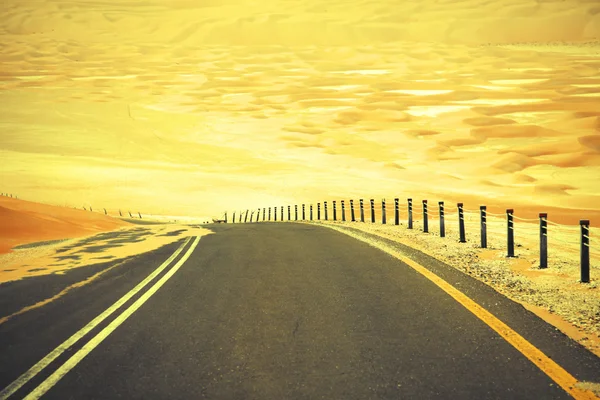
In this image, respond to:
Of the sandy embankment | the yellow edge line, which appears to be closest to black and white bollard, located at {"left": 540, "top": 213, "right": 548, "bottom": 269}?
the sandy embankment

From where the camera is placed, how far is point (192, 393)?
521 cm

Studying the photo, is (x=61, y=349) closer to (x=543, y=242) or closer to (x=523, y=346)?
(x=523, y=346)

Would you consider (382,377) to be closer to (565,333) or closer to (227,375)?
(227,375)

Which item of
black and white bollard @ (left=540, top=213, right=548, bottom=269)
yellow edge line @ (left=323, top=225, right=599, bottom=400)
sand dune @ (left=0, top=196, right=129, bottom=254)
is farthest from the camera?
sand dune @ (left=0, top=196, right=129, bottom=254)

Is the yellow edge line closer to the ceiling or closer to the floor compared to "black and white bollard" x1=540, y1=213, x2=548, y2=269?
closer to the floor

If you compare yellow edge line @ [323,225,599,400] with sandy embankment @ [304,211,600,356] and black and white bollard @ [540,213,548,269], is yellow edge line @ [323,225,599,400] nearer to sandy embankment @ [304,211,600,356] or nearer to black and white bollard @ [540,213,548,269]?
sandy embankment @ [304,211,600,356]

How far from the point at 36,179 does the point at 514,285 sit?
9623cm

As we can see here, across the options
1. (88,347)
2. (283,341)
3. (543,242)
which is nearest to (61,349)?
(88,347)

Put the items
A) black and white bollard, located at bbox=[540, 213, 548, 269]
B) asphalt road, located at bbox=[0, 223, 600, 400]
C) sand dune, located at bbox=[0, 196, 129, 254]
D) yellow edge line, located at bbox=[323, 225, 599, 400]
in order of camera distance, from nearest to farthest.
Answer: yellow edge line, located at bbox=[323, 225, 599, 400] < asphalt road, located at bbox=[0, 223, 600, 400] < black and white bollard, located at bbox=[540, 213, 548, 269] < sand dune, located at bbox=[0, 196, 129, 254]

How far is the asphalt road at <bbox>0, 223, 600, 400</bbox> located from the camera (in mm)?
5328

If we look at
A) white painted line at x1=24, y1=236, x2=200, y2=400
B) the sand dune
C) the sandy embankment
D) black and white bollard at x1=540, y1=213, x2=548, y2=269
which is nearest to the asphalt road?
white painted line at x1=24, y1=236, x2=200, y2=400

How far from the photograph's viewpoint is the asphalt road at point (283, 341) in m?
5.33

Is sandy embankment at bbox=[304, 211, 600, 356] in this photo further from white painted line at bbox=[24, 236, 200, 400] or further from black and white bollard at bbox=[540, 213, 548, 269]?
white painted line at bbox=[24, 236, 200, 400]

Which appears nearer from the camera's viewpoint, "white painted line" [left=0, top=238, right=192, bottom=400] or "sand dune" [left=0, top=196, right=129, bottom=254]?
"white painted line" [left=0, top=238, right=192, bottom=400]
